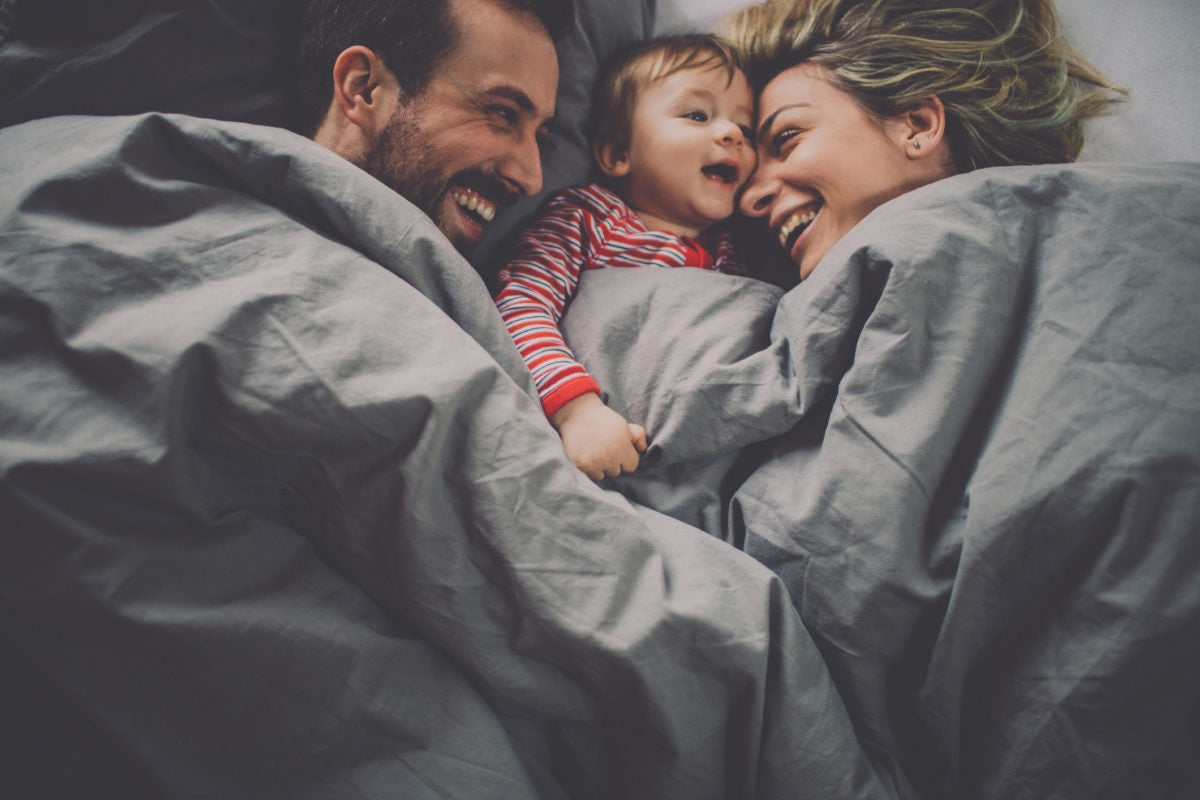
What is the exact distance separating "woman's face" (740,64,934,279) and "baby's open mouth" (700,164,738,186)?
0.15 ft

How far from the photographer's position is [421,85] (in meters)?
0.80

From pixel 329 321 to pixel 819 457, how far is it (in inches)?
18.6

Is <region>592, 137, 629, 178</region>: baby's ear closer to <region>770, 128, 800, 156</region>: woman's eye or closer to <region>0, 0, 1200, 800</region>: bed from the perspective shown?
<region>770, 128, 800, 156</region>: woman's eye

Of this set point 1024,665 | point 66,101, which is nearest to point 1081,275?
point 1024,665

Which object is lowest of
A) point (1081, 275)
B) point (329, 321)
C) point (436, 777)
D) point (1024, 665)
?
point (436, 777)

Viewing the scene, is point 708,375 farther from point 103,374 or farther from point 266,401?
point 103,374

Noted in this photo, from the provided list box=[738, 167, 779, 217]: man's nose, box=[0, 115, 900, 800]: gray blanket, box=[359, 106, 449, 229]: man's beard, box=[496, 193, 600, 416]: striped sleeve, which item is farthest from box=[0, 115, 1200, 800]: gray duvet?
box=[738, 167, 779, 217]: man's nose

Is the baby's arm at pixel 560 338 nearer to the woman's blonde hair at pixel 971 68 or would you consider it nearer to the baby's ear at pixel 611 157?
the baby's ear at pixel 611 157

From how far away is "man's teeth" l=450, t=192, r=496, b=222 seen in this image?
86 cm

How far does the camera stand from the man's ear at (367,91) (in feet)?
2.64

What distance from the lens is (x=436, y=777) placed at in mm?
419

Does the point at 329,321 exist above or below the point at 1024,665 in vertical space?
above

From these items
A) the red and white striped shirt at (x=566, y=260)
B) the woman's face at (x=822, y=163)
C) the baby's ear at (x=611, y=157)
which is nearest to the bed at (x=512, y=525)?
the red and white striped shirt at (x=566, y=260)

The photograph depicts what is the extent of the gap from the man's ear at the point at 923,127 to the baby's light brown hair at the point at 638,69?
0.29 m
